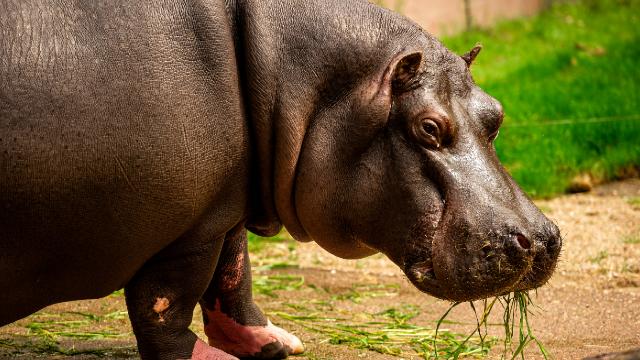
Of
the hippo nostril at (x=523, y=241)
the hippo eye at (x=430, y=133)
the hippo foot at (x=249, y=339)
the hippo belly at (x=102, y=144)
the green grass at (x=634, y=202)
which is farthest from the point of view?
the green grass at (x=634, y=202)

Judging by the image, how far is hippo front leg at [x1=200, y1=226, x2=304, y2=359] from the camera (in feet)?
12.7

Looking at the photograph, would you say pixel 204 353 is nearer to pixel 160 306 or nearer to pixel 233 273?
pixel 160 306

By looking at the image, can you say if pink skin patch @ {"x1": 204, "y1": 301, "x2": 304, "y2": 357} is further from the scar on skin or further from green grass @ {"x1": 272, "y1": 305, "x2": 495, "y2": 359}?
the scar on skin

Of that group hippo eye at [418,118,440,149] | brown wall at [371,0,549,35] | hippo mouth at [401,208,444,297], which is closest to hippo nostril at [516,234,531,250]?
hippo mouth at [401,208,444,297]

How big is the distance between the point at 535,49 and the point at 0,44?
9.26 meters

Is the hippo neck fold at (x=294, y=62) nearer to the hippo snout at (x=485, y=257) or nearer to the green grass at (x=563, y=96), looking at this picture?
the hippo snout at (x=485, y=257)

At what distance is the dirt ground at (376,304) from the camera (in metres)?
3.98

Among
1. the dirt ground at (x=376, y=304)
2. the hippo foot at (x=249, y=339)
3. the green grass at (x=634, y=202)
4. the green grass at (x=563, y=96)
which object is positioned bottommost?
the green grass at (x=563, y=96)

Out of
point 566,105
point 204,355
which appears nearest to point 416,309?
point 204,355

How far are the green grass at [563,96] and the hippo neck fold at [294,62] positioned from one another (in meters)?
3.70

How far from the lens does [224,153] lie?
9.94 ft

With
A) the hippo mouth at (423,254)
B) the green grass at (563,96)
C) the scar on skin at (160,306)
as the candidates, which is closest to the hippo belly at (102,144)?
the scar on skin at (160,306)

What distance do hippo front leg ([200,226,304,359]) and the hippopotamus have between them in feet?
1.64

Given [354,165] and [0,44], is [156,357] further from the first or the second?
[0,44]
